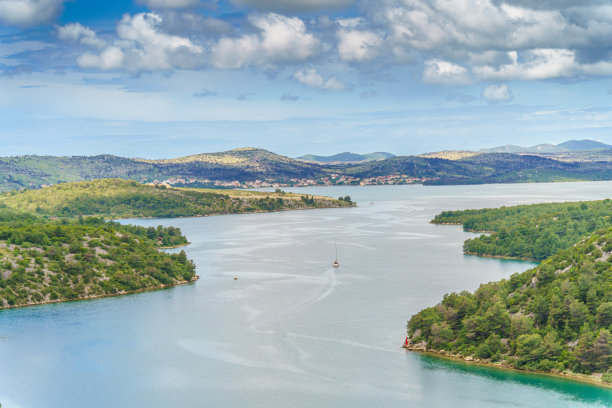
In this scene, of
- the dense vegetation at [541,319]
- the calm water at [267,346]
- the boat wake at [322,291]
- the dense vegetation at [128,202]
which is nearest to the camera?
the calm water at [267,346]

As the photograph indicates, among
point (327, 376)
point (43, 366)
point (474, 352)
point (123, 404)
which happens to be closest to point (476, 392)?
point (474, 352)

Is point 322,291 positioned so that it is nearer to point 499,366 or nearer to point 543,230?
point 499,366

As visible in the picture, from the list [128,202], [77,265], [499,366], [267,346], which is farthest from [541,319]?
[128,202]

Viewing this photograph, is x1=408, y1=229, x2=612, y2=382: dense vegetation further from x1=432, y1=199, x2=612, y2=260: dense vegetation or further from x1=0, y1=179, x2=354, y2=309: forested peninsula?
x1=432, y1=199, x2=612, y2=260: dense vegetation

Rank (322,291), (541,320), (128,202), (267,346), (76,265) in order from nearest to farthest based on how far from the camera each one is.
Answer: (541,320) → (267,346) → (322,291) → (76,265) → (128,202)

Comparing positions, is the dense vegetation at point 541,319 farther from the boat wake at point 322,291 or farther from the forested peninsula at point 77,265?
the forested peninsula at point 77,265

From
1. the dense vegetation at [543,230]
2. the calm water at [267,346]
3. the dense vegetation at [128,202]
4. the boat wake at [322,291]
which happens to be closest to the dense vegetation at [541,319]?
the calm water at [267,346]

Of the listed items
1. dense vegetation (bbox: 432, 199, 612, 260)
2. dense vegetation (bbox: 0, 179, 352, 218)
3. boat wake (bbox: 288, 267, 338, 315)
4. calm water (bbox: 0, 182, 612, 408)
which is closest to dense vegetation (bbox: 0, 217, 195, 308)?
calm water (bbox: 0, 182, 612, 408)
